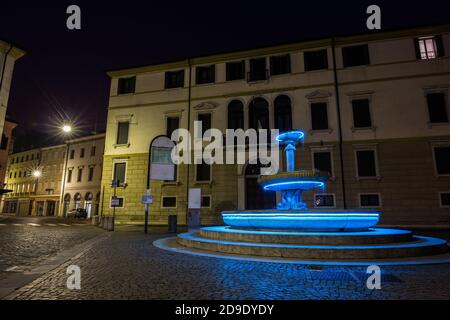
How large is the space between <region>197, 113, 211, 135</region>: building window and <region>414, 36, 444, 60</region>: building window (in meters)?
14.9

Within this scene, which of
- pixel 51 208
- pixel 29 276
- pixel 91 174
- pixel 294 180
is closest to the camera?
pixel 29 276

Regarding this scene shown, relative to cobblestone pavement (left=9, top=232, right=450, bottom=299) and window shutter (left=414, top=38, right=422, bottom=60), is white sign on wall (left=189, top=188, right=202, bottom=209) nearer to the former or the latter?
cobblestone pavement (left=9, top=232, right=450, bottom=299)

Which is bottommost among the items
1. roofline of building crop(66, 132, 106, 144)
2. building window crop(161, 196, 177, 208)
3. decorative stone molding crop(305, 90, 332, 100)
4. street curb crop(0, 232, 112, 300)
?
street curb crop(0, 232, 112, 300)

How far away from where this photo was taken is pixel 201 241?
833 cm

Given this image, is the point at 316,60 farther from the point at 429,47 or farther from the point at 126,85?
the point at 126,85

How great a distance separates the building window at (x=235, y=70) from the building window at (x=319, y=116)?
603cm

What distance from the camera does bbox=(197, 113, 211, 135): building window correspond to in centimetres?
2138

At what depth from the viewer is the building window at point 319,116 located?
19188mm

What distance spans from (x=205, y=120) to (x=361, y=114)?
11.2 metres

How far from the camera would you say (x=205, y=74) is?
22.6 m

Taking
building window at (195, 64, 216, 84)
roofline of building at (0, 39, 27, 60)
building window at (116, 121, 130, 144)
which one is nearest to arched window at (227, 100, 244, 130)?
building window at (195, 64, 216, 84)

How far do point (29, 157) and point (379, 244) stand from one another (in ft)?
197

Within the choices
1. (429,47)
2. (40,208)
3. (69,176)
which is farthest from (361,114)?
(40,208)

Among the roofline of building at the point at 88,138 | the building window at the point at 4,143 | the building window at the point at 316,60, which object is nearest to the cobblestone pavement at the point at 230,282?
the building window at the point at 316,60
